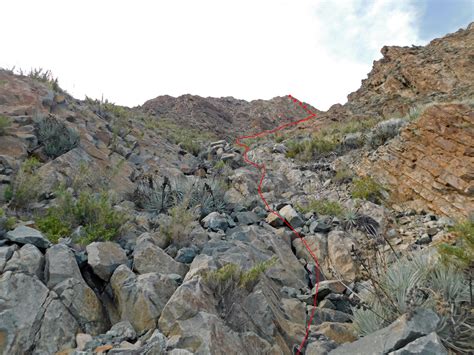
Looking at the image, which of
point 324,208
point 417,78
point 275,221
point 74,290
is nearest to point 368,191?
point 324,208

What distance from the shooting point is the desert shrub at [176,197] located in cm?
581

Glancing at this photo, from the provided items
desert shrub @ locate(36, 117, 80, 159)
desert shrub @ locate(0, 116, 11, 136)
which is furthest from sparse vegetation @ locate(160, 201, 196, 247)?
desert shrub @ locate(0, 116, 11, 136)

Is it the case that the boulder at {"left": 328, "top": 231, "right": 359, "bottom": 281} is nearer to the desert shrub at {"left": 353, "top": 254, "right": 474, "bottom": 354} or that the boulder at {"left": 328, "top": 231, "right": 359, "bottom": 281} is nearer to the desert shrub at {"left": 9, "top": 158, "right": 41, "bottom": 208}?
the desert shrub at {"left": 353, "top": 254, "right": 474, "bottom": 354}

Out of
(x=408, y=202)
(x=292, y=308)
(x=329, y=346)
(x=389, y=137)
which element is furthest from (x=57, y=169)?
(x=389, y=137)

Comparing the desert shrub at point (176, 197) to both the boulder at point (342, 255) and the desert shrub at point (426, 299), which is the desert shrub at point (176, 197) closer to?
the boulder at point (342, 255)

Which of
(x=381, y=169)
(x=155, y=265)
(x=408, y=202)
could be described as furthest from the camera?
(x=381, y=169)

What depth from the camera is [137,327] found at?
9.66 feet

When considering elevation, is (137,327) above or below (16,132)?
below

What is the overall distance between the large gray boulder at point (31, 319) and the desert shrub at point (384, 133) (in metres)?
8.66

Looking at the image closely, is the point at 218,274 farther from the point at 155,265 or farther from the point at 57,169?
the point at 57,169

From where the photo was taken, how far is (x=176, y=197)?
19.9ft

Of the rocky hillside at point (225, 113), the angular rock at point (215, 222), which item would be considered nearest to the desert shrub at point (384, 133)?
the angular rock at point (215, 222)

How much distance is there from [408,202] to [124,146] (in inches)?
277

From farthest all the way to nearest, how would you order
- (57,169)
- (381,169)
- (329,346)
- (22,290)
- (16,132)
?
(381,169) → (16,132) → (57,169) → (329,346) → (22,290)
